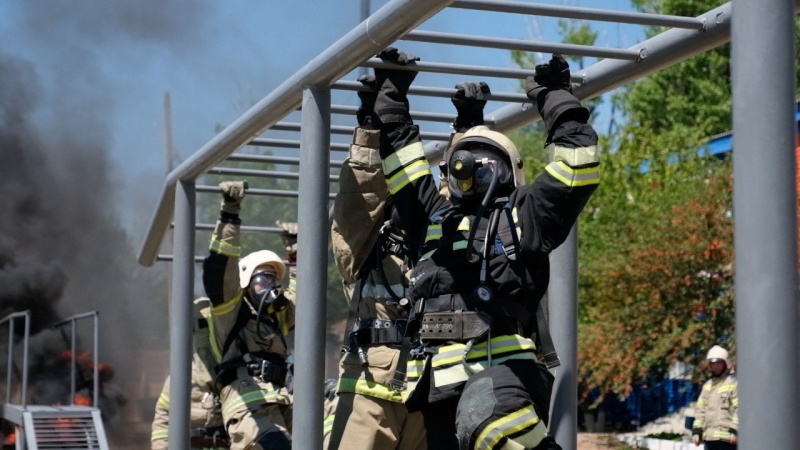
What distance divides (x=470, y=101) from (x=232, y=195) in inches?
89.7

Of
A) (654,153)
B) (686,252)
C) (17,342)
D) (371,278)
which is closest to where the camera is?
(371,278)

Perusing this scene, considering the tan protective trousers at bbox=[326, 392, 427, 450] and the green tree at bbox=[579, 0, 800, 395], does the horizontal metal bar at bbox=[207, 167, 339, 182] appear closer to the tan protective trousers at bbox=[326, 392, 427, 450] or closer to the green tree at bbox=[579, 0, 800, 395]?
the tan protective trousers at bbox=[326, 392, 427, 450]

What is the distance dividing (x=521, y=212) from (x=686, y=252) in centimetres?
1329

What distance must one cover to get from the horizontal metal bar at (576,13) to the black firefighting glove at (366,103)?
34.5 inches

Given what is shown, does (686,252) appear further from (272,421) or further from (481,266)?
(481,266)

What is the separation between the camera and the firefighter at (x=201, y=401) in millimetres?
8047

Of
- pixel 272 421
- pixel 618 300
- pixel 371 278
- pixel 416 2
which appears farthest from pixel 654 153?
pixel 416 2

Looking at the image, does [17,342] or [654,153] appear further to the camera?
[654,153]

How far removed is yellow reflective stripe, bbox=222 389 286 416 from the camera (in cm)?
752

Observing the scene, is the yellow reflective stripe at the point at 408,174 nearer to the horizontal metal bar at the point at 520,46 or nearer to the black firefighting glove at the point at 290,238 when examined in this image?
the horizontal metal bar at the point at 520,46

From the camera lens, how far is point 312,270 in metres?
4.80

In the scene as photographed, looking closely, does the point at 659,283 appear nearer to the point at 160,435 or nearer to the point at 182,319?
the point at 160,435

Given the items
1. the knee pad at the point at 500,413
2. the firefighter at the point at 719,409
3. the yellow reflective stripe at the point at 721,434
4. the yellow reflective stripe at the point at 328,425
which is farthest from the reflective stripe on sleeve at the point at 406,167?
the yellow reflective stripe at the point at 721,434

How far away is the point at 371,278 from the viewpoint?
555cm
